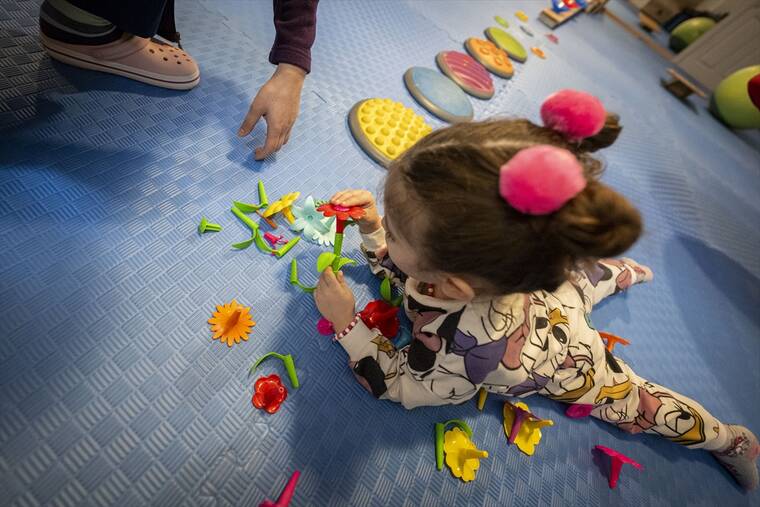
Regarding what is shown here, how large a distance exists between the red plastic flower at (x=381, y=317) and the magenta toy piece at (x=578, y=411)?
39 centimetres

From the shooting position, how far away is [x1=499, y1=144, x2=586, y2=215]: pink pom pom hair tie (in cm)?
30

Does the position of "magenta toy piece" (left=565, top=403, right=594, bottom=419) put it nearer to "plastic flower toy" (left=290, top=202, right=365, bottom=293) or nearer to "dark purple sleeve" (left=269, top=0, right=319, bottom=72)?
"plastic flower toy" (left=290, top=202, right=365, bottom=293)

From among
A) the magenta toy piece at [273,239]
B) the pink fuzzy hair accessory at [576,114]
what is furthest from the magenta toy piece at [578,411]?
the magenta toy piece at [273,239]

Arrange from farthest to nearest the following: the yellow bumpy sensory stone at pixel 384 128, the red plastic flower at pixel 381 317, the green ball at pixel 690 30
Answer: the green ball at pixel 690 30, the yellow bumpy sensory stone at pixel 384 128, the red plastic flower at pixel 381 317

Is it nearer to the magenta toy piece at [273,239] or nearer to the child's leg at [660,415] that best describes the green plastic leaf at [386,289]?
the magenta toy piece at [273,239]

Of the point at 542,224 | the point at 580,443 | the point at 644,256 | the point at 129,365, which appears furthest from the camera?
the point at 644,256

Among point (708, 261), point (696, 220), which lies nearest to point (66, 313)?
point (708, 261)

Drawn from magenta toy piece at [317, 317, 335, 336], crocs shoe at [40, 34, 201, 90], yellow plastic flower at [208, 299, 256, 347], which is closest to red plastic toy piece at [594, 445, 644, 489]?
magenta toy piece at [317, 317, 335, 336]

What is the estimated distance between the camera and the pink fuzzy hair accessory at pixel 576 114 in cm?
39

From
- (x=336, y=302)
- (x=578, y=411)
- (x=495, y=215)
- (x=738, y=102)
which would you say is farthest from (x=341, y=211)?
(x=738, y=102)

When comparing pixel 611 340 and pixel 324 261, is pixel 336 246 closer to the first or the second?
pixel 324 261

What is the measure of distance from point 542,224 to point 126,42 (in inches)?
36.6

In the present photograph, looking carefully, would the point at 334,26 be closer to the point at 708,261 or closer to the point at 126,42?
the point at 126,42

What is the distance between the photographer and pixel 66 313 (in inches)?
20.2
